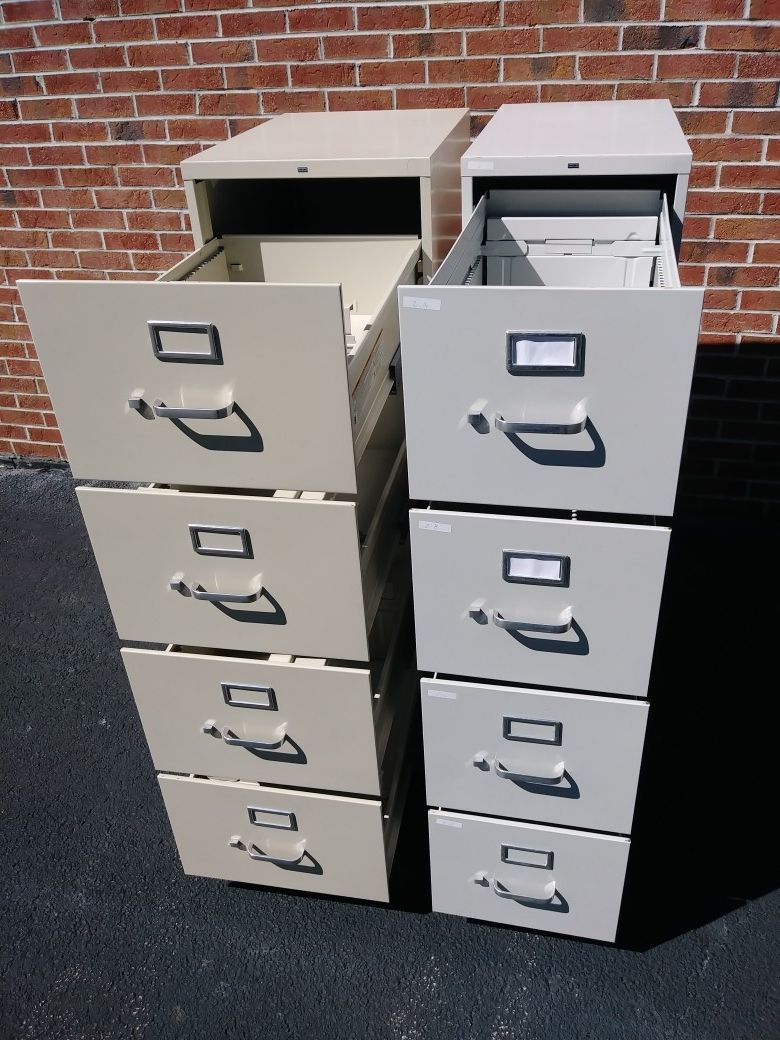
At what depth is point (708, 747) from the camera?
200cm

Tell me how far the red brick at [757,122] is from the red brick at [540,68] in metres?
0.42

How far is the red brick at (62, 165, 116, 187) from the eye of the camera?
104 inches

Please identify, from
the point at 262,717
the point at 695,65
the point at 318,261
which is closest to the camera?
the point at 262,717

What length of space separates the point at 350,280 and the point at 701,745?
1.30 metres

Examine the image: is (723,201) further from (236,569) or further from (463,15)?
(236,569)

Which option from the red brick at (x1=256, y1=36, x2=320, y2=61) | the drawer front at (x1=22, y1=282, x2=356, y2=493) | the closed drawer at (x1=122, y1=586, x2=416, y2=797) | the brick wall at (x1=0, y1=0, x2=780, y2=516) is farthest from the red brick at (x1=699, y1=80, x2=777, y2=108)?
the closed drawer at (x1=122, y1=586, x2=416, y2=797)

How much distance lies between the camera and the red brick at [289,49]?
2295 millimetres

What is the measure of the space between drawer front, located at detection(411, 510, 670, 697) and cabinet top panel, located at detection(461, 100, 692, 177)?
63cm

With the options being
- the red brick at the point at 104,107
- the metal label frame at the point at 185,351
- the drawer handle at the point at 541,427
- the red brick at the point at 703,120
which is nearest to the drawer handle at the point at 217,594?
the metal label frame at the point at 185,351

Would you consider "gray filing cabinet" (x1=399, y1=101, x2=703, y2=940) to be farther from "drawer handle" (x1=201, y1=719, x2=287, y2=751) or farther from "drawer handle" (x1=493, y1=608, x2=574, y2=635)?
"drawer handle" (x1=201, y1=719, x2=287, y2=751)

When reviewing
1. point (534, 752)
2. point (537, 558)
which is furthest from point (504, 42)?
point (534, 752)

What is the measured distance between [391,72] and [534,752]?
1779mm

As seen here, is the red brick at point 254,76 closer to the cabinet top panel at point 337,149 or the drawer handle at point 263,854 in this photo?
the cabinet top panel at point 337,149

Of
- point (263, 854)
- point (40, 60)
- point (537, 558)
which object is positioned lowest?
point (263, 854)
